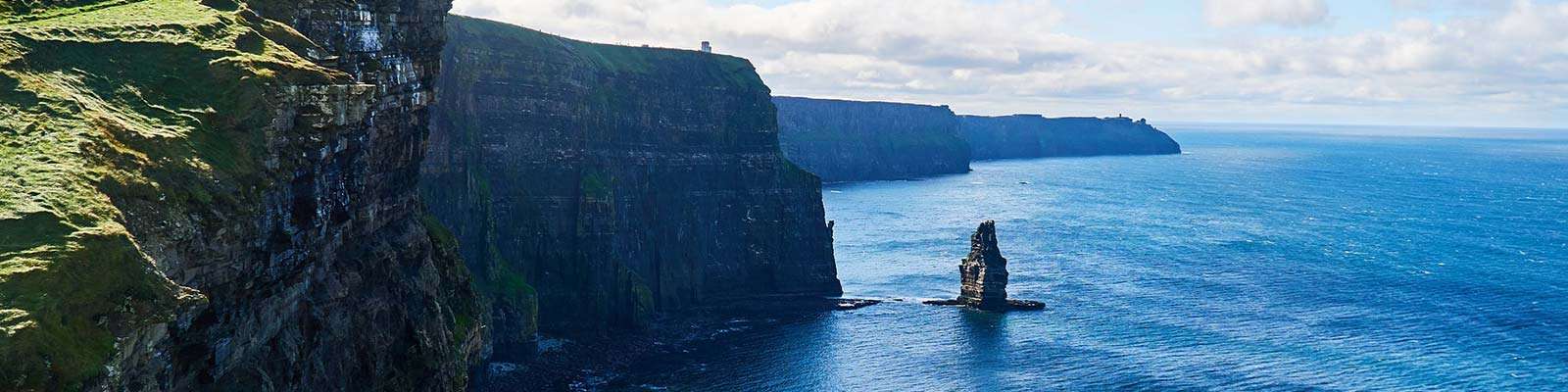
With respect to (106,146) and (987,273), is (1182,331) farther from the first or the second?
(106,146)

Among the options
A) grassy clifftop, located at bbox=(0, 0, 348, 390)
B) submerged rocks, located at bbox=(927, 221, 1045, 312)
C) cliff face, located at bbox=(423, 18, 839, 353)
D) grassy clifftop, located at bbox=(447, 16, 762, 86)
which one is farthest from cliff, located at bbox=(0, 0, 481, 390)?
submerged rocks, located at bbox=(927, 221, 1045, 312)

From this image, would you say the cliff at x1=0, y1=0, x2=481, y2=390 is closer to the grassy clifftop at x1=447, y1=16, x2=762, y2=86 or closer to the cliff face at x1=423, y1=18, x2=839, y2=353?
the cliff face at x1=423, y1=18, x2=839, y2=353

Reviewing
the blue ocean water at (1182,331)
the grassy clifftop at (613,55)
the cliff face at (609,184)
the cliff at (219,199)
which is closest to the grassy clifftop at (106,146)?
the cliff at (219,199)

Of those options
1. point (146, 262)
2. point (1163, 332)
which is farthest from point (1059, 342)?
point (146, 262)

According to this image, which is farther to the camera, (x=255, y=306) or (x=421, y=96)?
(x=421, y=96)

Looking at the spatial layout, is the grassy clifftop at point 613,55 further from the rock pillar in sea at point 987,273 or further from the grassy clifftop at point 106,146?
the grassy clifftop at point 106,146

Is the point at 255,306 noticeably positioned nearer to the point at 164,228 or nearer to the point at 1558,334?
the point at 164,228
